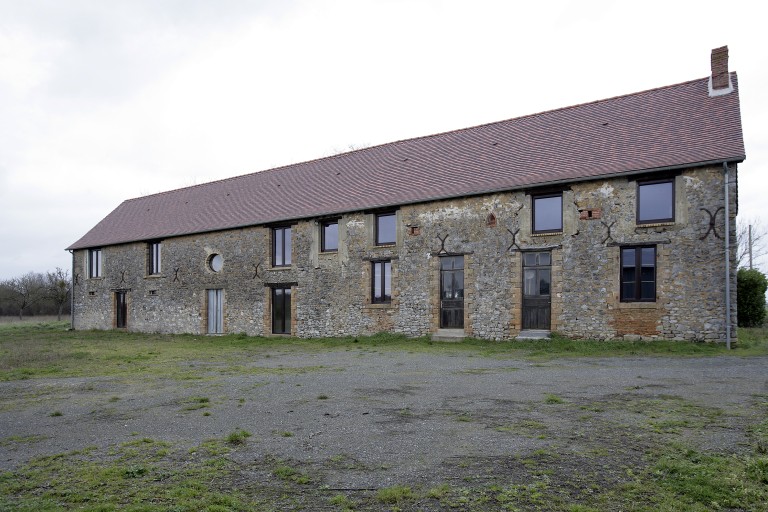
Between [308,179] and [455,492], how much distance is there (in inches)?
814

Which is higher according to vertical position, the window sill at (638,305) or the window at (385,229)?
the window at (385,229)

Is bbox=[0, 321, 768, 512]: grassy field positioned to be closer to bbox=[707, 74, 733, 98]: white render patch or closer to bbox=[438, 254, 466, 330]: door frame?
bbox=[438, 254, 466, 330]: door frame

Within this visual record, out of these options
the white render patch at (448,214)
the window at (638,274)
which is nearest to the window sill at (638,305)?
the window at (638,274)

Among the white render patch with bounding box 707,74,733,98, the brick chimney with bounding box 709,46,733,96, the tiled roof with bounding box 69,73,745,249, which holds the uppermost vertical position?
the brick chimney with bounding box 709,46,733,96

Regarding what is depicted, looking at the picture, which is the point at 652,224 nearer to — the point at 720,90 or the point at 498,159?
the point at 720,90

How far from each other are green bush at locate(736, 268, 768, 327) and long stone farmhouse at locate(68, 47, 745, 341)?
22.2 feet

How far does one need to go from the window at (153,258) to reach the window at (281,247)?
8.07 m

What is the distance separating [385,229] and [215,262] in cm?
895

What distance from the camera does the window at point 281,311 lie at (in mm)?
20922

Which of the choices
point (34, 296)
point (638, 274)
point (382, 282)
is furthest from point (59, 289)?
point (638, 274)

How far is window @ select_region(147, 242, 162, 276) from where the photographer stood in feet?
86.0

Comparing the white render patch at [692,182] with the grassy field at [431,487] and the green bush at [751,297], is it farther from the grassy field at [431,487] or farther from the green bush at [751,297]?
the grassy field at [431,487]

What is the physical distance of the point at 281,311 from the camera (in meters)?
21.1

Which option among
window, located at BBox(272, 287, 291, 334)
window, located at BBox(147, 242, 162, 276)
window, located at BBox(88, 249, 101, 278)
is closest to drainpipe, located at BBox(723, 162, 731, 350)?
window, located at BBox(272, 287, 291, 334)
